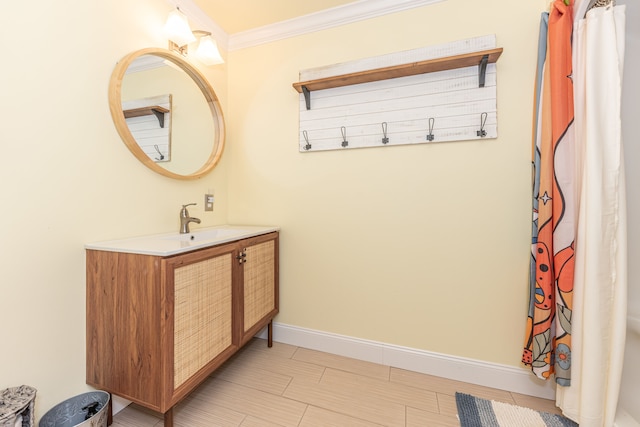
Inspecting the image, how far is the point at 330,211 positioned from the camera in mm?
1816

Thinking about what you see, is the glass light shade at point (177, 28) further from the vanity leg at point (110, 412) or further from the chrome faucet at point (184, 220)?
the vanity leg at point (110, 412)

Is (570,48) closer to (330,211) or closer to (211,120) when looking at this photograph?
(330,211)

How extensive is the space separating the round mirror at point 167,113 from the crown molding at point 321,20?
53cm

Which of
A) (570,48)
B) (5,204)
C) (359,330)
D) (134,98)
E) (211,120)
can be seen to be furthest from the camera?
(211,120)

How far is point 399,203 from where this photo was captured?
166cm

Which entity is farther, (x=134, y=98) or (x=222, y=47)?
(x=222, y=47)

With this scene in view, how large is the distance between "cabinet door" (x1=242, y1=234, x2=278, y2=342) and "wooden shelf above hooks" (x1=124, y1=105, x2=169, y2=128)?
35.6 inches

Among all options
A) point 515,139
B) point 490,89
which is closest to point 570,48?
point 490,89

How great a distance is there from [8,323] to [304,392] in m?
1.33

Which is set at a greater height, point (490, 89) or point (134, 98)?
point (490, 89)

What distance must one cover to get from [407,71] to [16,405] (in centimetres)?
230

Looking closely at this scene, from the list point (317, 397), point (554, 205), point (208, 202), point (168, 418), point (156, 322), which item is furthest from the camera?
point (208, 202)

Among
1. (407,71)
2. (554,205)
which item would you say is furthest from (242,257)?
(554,205)

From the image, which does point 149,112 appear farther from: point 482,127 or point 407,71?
point 482,127
